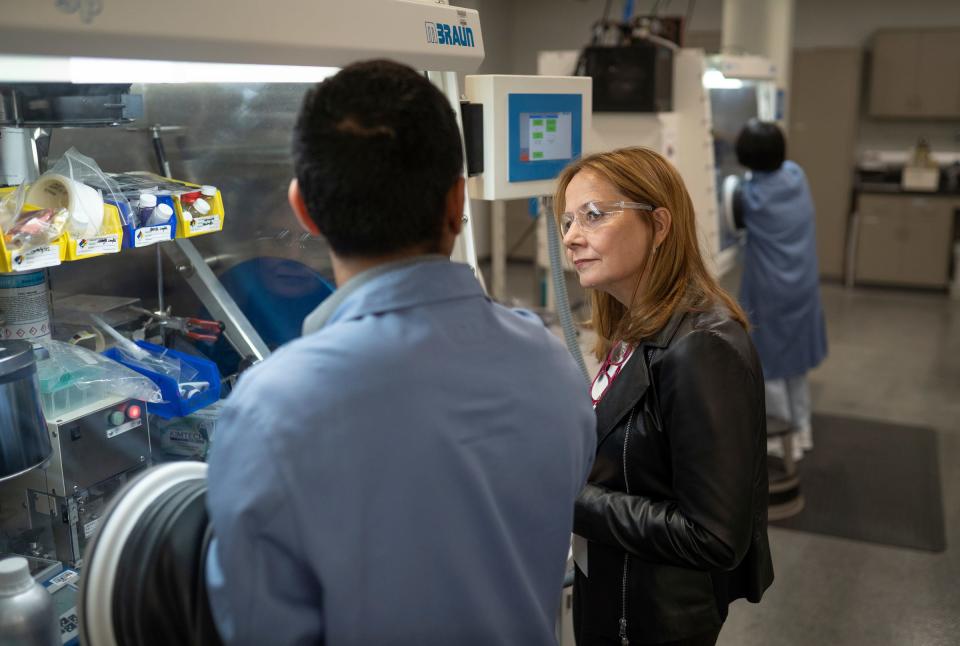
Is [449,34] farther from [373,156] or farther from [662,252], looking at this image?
[373,156]

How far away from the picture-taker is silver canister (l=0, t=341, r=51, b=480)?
1.11 meters

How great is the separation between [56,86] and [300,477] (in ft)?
2.41

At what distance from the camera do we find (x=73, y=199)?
1215mm

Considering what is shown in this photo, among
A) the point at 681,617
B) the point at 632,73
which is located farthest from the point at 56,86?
the point at 632,73

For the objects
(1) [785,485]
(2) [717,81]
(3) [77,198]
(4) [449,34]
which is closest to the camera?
(3) [77,198]

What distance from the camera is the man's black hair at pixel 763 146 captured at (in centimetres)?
358

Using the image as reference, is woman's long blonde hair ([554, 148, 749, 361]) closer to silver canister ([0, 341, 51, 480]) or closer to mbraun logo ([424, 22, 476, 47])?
mbraun logo ([424, 22, 476, 47])

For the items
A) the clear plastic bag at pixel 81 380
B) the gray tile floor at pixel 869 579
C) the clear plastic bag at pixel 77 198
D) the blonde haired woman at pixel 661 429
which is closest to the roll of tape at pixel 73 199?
the clear plastic bag at pixel 77 198

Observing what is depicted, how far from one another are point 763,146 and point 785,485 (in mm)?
1371

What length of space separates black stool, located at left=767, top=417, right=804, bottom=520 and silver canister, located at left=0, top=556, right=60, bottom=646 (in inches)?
118

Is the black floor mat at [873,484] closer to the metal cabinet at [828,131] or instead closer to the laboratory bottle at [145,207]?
the laboratory bottle at [145,207]

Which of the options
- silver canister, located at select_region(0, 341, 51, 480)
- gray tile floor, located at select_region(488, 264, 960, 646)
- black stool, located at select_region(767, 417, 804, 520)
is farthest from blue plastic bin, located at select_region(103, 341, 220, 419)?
black stool, located at select_region(767, 417, 804, 520)

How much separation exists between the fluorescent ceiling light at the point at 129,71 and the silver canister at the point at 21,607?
0.53 metres

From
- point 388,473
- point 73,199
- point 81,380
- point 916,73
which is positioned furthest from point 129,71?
point 916,73
